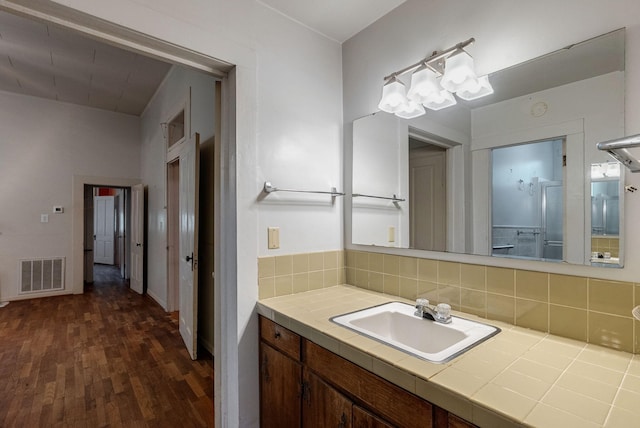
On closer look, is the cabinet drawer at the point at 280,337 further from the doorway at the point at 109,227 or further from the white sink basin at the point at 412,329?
the doorway at the point at 109,227

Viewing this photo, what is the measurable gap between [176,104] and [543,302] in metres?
3.94

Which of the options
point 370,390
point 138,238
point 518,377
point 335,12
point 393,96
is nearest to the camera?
point 518,377

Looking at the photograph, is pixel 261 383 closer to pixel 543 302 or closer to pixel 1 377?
pixel 543 302

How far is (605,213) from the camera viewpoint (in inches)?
41.9

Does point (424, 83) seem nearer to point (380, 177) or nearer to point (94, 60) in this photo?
point (380, 177)

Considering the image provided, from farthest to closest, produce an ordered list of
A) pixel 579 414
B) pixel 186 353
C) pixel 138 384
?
pixel 186 353, pixel 138 384, pixel 579 414

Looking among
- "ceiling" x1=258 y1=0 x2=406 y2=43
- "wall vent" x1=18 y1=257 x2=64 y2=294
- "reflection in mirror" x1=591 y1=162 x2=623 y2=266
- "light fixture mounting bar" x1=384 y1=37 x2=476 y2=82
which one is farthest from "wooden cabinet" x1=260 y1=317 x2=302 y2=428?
"wall vent" x1=18 y1=257 x2=64 y2=294

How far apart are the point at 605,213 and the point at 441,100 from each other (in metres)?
0.83

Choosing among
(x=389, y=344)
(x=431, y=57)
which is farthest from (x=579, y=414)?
(x=431, y=57)

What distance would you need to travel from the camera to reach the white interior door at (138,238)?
187 inches

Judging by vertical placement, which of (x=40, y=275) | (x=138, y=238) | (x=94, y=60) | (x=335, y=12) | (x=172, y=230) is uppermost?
(x=94, y=60)

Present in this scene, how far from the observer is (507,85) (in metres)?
1.30

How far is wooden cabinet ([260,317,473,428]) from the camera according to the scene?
0.90m

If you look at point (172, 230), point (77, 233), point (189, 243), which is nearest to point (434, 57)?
point (189, 243)
